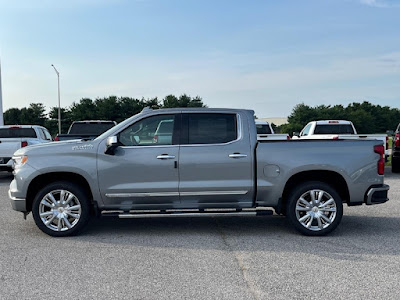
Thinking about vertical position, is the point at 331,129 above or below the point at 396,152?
above

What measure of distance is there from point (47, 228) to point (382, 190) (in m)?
4.94

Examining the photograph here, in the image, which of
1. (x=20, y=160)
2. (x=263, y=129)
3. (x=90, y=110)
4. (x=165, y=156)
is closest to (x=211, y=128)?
(x=165, y=156)

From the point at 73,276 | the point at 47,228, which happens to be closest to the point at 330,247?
the point at 73,276

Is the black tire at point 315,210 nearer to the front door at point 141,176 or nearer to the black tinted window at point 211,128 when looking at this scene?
the black tinted window at point 211,128

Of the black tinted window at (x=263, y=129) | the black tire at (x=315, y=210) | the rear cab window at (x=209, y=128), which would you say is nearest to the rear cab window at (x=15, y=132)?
the black tinted window at (x=263, y=129)

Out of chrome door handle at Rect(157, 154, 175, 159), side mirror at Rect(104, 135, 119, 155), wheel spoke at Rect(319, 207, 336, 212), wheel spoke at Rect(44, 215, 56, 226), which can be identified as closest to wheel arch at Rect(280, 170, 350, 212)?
wheel spoke at Rect(319, 207, 336, 212)

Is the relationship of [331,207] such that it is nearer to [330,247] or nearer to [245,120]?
[330,247]

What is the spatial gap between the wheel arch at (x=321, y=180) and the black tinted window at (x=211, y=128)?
114 centimetres

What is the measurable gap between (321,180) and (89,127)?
9947mm

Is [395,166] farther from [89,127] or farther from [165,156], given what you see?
[165,156]

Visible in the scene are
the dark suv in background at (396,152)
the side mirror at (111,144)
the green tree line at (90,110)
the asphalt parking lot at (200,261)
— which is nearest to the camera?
the asphalt parking lot at (200,261)

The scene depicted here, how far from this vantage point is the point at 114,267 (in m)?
5.17

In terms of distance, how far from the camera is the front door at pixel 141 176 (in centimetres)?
653

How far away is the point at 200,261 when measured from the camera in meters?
5.39
